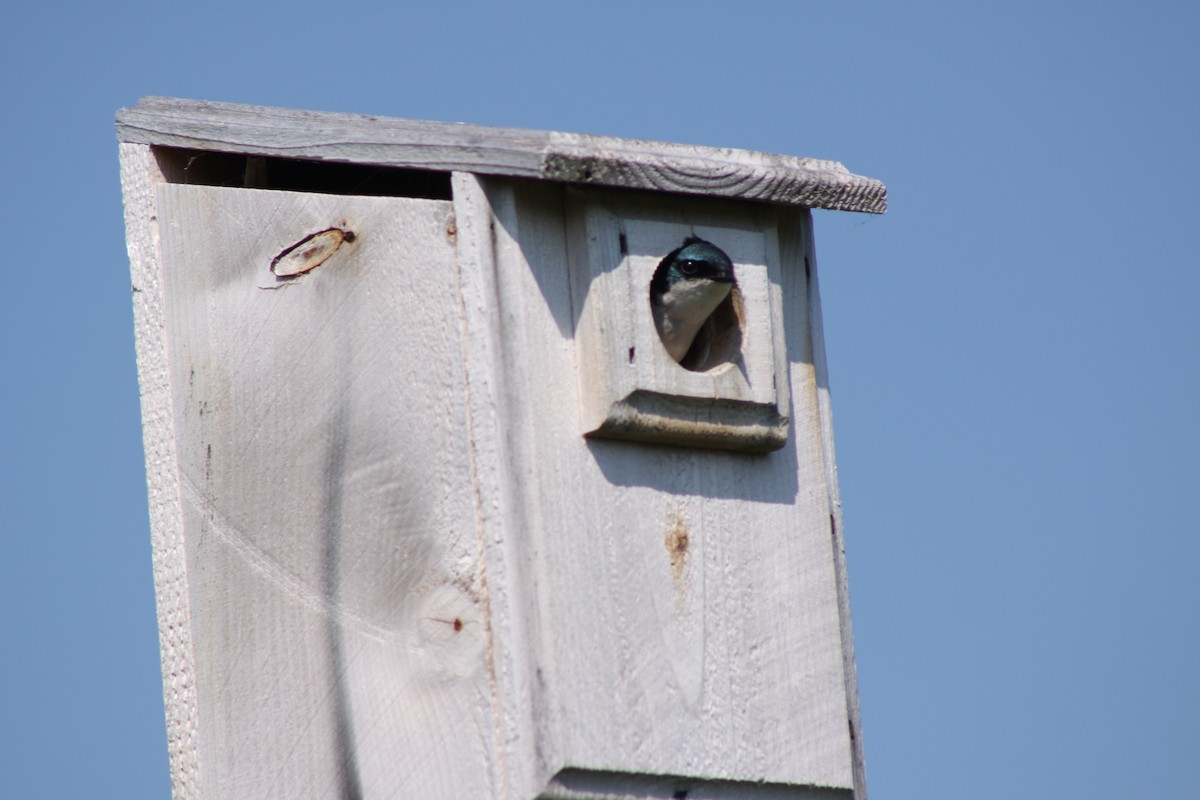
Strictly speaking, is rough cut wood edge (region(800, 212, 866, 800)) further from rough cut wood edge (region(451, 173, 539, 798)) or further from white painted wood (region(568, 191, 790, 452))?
rough cut wood edge (region(451, 173, 539, 798))

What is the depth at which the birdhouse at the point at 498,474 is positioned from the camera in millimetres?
2432

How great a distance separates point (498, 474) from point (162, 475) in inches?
18.9

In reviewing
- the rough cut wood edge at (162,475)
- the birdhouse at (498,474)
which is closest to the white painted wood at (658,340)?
the birdhouse at (498,474)

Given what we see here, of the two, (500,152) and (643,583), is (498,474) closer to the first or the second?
(643,583)

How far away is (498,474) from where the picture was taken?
2.42 meters

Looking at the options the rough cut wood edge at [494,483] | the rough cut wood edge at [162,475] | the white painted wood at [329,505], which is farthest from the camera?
the rough cut wood edge at [162,475]

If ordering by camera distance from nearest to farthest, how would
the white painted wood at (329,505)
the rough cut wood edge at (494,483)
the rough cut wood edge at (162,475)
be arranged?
1. the rough cut wood edge at (494,483)
2. the white painted wood at (329,505)
3. the rough cut wood edge at (162,475)

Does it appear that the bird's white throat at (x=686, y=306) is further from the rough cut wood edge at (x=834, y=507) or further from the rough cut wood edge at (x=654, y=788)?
the rough cut wood edge at (x=654, y=788)

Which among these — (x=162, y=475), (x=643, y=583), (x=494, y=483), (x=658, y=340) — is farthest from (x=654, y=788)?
(x=162, y=475)

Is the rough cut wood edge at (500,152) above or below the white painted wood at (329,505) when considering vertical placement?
above

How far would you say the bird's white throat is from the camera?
2.56m

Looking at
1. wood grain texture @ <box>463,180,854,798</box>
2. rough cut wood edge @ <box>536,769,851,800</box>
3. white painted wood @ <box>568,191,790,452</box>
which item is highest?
white painted wood @ <box>568,191,790,452</box>

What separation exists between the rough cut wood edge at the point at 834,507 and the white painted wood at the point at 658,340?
10 cm

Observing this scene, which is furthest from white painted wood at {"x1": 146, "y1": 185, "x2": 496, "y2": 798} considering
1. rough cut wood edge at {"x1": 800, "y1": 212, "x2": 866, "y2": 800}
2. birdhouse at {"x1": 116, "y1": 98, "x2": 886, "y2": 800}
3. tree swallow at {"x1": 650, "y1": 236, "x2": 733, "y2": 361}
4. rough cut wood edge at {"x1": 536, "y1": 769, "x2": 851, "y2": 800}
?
rough cut wood edge at {"x1": 800, "y1": 212, "x2": 866, "y2": 800}
